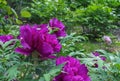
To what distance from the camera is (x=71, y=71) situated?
1359 millimetres

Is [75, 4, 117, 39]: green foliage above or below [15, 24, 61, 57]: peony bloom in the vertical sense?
below

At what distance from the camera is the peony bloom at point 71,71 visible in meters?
1.35

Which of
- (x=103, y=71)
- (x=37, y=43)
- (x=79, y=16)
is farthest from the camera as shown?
(x=79, y=16)

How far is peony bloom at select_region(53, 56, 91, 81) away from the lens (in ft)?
4.43

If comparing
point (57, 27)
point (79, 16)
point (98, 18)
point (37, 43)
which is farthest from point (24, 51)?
point (98, 18)

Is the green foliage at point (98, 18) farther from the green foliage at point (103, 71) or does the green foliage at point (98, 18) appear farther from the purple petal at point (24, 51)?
the purple petal at point (24, 51)

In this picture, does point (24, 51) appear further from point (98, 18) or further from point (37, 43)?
point (98, 18)

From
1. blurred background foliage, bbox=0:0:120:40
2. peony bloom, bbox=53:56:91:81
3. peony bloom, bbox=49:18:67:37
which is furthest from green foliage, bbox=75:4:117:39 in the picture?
peony bloom, bbox=53:56:91:81

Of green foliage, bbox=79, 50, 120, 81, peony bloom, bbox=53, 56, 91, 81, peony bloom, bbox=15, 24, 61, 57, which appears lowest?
green foliage, bbox=79, 50, 120, 81

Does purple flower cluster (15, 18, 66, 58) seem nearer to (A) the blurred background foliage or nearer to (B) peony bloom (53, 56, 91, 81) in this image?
(B) peony bloom (53, 56, 91, 81)

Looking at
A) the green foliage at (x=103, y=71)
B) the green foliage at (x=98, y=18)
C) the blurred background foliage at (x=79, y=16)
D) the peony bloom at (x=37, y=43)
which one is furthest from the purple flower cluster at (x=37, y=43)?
the green foliage at (x=98, y=18)

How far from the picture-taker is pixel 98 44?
6.18 metres

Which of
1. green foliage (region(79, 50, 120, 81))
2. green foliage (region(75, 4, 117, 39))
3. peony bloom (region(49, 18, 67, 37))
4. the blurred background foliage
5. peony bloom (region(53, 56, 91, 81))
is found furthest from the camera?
green foliage (region(75, 4, 117, 39))

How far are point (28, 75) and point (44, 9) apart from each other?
492 cm
